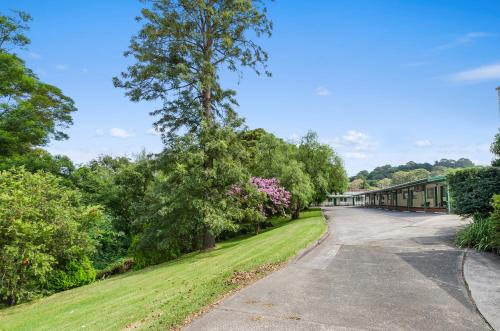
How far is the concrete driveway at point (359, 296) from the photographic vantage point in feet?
16.8

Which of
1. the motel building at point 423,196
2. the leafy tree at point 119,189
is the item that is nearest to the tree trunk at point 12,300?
the leafy tree at point 119,189

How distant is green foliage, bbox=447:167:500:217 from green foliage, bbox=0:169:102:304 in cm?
1623

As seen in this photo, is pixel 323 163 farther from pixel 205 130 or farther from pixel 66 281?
pixel 66 281

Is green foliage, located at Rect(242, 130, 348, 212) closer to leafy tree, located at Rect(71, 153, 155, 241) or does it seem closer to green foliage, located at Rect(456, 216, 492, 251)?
leafy tree, located at Rect(71, 153, 155, 241)

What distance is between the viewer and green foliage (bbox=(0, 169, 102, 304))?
12.2 m

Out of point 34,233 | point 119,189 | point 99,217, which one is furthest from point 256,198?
point 119,189

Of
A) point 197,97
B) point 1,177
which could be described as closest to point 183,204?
point 197,97

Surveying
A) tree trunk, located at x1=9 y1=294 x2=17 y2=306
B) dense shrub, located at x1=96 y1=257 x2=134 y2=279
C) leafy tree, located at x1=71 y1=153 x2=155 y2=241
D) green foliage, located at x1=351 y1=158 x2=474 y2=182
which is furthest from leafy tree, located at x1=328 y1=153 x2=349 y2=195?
green foliage, located at x1=351 y1=158 x2=474 y2=182

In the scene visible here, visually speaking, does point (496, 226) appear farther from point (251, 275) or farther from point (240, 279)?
point (240, 279)

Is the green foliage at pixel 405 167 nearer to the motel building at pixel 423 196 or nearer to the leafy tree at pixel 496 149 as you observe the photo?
the motel building at pixel 423 196

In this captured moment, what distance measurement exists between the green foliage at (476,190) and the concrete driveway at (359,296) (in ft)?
10.8

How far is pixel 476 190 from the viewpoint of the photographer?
12.4 meters

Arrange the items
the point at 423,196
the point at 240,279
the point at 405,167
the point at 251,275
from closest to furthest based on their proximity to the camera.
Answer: the point at 240,279
the point at 251,275
the point at 423,196
the point at 405,167

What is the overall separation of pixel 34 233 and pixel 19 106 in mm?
15834
